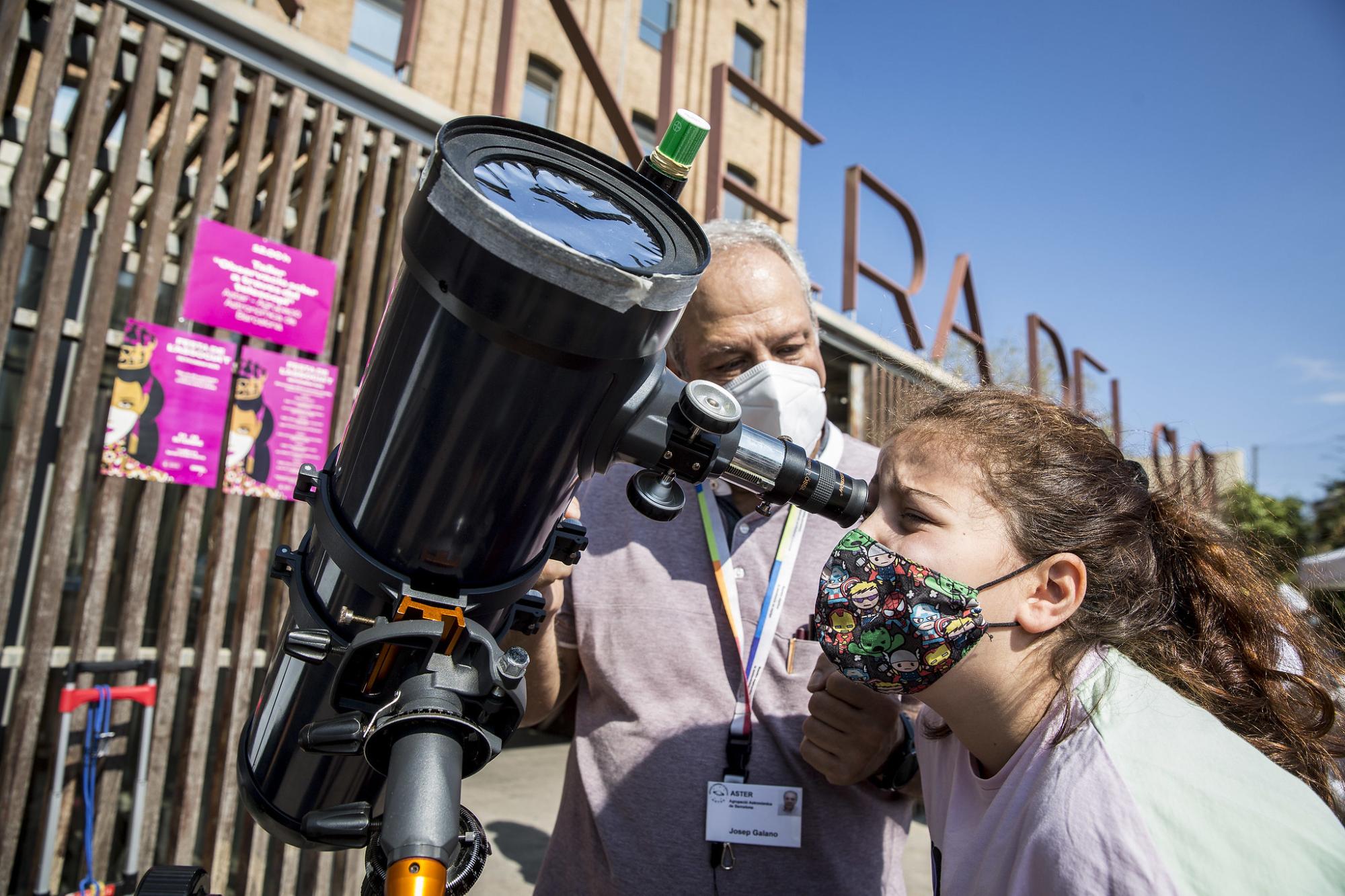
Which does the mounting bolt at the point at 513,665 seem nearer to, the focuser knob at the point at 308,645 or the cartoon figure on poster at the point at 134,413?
the focuser knob at the point at 308,645

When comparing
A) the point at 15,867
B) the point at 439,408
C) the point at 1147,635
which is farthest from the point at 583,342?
the point at 15,867

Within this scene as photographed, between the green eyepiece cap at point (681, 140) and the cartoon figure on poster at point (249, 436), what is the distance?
2.85 m

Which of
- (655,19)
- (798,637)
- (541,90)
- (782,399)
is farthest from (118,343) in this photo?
(655,19)

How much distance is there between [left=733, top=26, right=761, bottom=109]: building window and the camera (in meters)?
14.3

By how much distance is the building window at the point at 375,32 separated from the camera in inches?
405

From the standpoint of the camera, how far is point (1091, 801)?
100 cm

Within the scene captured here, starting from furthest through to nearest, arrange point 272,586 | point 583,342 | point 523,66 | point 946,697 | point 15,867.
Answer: point 523,66 → point 15,867 → point 272,586 → point 946,697 → point 583,342

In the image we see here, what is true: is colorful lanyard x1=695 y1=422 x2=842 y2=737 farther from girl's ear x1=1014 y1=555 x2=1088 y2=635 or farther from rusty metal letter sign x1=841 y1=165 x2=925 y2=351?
rusty metal letter sign x1=841 y1=165 x2=925 y2=351

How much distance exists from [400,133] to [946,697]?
3.46 metres

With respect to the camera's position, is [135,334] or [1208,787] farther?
[135,334]

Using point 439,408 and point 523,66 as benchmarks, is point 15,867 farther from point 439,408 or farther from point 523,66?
point 523,66

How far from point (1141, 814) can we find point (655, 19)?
14.4 m

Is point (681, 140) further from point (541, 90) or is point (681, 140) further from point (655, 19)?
point (655, 19)

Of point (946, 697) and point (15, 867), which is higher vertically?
point (946, 697)
